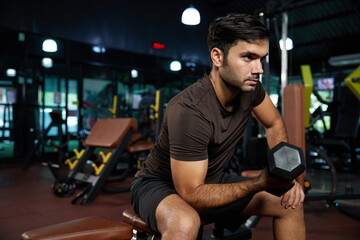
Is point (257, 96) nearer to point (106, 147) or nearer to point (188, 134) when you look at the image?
point (188, 134)

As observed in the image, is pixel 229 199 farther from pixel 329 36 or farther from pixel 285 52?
pixel 329 36

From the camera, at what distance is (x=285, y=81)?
259 cm

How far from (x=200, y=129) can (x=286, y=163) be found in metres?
0.37

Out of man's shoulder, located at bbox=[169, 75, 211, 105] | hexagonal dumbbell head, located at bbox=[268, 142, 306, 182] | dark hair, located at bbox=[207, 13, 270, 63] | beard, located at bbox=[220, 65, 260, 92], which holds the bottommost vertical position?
hexagonal dumbbell head, located at bbox=[268, 142, 306, 182]

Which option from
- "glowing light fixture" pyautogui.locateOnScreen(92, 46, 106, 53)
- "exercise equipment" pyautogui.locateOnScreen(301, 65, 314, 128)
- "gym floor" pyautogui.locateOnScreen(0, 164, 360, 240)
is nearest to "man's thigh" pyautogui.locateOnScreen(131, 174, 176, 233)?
"gym floor" pyautogui.locateOnScreen(0, 164, 360, 240)

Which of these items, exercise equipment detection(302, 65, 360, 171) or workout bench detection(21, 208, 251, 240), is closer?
workout bench detection(21, 208, 251, 240)

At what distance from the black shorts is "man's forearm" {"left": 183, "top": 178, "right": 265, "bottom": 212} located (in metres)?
0.14

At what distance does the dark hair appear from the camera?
1089 mm

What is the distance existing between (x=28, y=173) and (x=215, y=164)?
13.9ft

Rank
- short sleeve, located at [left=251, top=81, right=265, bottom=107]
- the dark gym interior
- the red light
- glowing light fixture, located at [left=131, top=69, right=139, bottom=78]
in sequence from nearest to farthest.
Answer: short sleeve, located at [left=251, top=81, right=265, bottom=107] < the dark gym interior < glowing light fixture, located at [left=131, top=69, right=139, bottom=78] < the red light

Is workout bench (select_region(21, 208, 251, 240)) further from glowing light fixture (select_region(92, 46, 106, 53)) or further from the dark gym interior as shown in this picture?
glowing light fixture (select_region(92, 46, 106, 53))

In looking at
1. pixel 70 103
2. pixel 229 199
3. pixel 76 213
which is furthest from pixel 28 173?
pixel 229 199

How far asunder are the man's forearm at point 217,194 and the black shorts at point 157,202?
14 centimetres

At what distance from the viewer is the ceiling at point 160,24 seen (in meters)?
5.77
